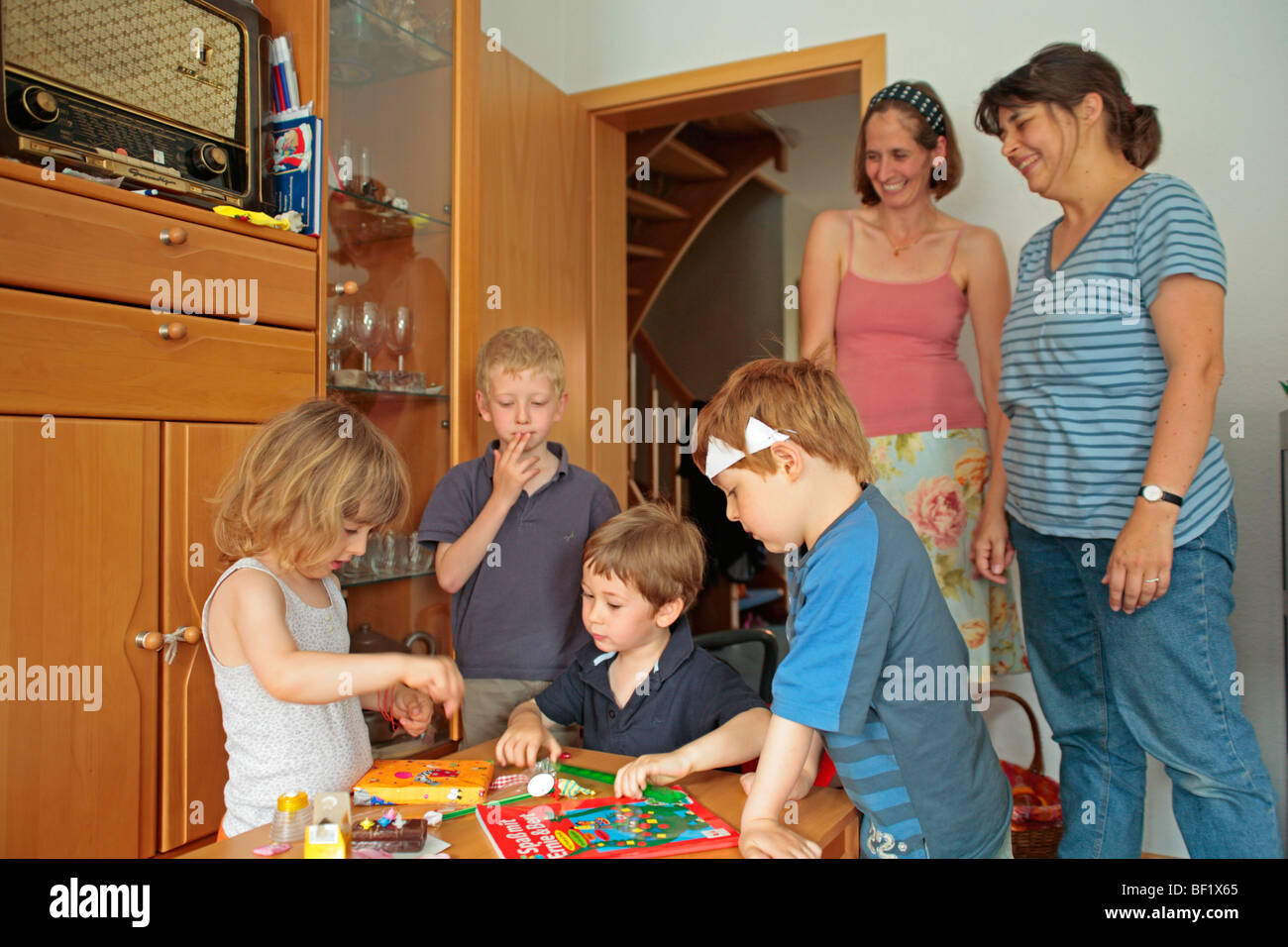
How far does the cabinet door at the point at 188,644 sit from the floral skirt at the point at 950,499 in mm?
1271

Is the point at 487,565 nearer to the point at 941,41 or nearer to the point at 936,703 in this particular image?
the point at 936,703

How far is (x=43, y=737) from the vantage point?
4.46 ft

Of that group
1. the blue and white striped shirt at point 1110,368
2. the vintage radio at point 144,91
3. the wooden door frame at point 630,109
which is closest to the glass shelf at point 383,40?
the vintage radio at point 144,91

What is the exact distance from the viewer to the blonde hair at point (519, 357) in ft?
6.02

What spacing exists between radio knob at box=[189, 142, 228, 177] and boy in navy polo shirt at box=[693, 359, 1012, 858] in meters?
1.07

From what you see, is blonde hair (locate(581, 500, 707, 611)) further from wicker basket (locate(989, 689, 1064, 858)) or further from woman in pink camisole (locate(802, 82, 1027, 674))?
wicker basket (locate(989, 689, 1064, 858))

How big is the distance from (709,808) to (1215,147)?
7.04ft

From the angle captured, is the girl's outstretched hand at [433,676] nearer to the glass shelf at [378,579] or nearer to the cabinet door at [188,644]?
the cabinet door at [188,644]

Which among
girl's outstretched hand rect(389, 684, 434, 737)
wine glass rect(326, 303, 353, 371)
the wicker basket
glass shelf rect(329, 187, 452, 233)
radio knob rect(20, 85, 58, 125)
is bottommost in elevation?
the wicker basket

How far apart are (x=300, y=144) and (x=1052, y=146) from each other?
1.40m

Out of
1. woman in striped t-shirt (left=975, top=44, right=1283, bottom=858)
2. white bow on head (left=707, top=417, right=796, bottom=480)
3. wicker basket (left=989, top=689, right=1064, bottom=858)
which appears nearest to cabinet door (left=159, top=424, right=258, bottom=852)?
white bow on head (left=707, top=417, right=796, bottom=480)

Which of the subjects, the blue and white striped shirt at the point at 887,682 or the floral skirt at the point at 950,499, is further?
the floral skirt at the point at 950,499

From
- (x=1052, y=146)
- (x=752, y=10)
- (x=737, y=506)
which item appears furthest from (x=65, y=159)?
(x=752, y=10)

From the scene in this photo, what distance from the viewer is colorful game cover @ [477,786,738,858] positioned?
90 centimetres
